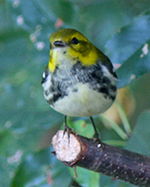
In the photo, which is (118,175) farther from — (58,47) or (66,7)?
(66,7)

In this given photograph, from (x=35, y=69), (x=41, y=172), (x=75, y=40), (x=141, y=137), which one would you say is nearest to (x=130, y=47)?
(x=75, y=40)

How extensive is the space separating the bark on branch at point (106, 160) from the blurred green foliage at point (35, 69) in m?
0.20

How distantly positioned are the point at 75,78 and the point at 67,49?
0.43 feet

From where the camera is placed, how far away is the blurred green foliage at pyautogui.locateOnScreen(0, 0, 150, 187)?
195cm

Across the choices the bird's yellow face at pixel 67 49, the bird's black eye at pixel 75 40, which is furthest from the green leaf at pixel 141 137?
the bird's black eye at pixel 75 40

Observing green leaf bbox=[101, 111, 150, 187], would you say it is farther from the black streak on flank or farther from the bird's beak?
the bird's beak

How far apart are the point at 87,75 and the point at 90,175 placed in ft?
1.54

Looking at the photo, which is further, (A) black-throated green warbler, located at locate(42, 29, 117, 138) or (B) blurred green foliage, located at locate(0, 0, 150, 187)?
(B) blurred green foliage, located at locate(0, 0, 150, 187)

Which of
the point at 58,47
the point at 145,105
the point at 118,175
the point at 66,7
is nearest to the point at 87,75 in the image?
the point at 58,47

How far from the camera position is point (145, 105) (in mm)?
3025

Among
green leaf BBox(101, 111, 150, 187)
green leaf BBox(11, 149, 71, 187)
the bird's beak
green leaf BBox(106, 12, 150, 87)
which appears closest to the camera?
the bird's beak

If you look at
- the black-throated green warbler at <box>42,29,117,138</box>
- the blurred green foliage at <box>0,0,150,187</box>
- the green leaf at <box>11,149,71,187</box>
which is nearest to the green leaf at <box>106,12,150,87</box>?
the black-throated green warbler at <box>42,29,117,138</box>

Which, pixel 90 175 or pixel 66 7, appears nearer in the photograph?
pixel 90 175

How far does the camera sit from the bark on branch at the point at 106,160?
1543mm
